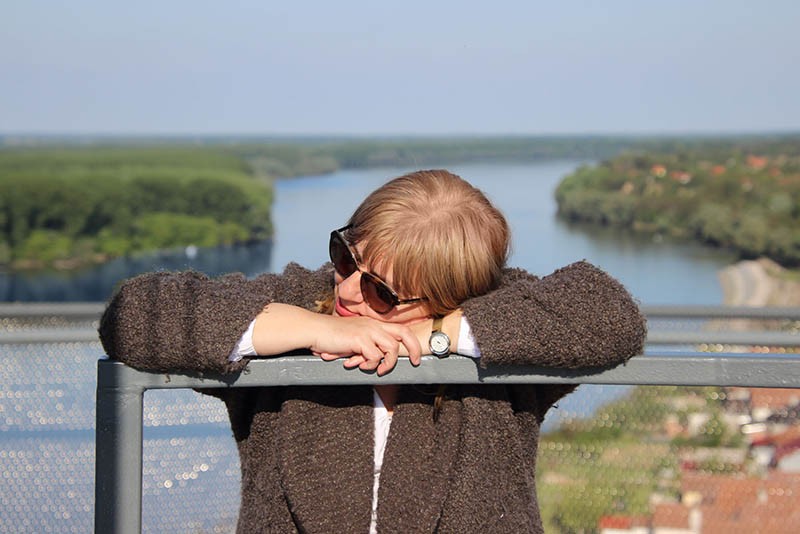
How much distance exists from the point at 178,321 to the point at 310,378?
0.19 m

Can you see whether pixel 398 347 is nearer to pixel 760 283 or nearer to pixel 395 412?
pixel 395 412

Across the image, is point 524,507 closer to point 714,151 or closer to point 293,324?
point 293,324

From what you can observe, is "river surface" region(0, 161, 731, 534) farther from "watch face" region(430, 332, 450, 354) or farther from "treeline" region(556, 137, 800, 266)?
"treeline" region(556, 137, 800, 266)

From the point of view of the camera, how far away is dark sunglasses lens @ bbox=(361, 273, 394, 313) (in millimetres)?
1223

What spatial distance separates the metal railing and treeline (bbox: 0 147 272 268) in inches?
199

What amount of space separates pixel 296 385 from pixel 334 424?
88 millimetres

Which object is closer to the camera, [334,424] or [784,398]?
[334,424]

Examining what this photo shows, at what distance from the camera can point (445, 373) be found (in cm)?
111

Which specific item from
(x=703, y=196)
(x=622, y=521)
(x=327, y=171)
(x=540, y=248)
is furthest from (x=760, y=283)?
(x=622, y=521)

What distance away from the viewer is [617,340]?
3.71ft

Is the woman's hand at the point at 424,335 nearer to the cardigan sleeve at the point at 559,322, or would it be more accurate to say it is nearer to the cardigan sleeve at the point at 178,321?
the cardigan sleeve at the point at 559,322

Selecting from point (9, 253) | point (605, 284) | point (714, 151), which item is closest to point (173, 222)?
point (9, 253)

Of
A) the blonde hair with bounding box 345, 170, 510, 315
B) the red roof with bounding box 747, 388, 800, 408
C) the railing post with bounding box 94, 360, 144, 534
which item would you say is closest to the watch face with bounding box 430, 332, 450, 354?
the blonde hair with bounding box 345, 170, 510, 315

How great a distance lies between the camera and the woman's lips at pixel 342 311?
1.29 metres
